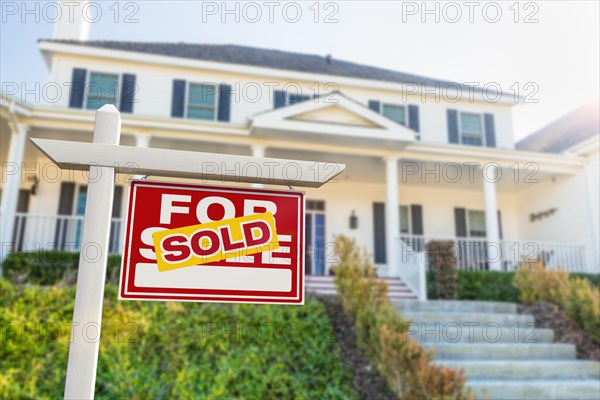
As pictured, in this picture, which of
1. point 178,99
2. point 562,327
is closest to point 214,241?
point 562,327

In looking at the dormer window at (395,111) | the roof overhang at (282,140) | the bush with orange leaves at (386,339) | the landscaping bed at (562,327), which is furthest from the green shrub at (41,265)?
the dormer window at (395,111)

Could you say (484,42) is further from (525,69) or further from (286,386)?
(286,386)

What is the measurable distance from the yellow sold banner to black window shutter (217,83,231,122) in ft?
36.9

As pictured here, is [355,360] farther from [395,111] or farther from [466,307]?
[395,111]

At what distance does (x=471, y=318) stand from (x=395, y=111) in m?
7.24

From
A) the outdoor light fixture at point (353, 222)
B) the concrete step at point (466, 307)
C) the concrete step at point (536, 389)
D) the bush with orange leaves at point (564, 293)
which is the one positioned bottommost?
the concrete step at point (536, 389)

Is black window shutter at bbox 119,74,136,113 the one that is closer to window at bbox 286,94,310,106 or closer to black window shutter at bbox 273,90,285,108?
black window shutter at bbox 273,90,285,108

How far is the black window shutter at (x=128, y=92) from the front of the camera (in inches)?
473

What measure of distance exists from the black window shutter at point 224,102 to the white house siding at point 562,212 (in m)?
8.56

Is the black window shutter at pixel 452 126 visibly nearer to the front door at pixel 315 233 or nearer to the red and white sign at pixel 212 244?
the front door at pixel 315 233

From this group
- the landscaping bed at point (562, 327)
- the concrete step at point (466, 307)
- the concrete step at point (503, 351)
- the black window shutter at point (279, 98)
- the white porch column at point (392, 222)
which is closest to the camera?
the concrete step at point (503, 351)

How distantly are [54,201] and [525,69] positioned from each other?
10.6 meters

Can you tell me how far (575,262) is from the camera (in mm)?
11852

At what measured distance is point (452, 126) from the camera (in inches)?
535
